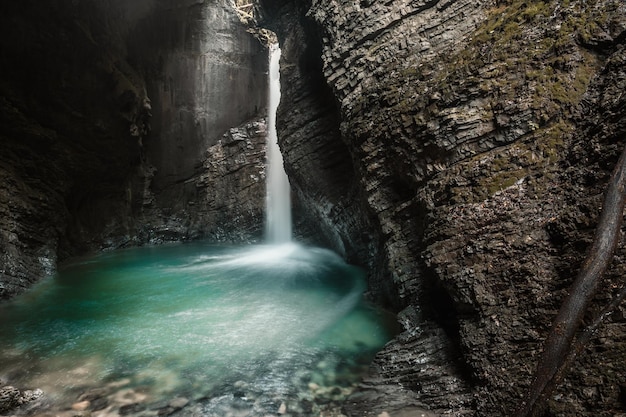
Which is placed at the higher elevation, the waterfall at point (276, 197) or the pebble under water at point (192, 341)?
the waterfall at point (276, 197)

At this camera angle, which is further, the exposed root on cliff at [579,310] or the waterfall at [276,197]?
the waterfall at [276,197]

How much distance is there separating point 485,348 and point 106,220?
59.0 ft

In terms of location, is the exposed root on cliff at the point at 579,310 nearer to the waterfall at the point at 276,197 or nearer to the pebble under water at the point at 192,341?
the pebble under water at the point at 192,341

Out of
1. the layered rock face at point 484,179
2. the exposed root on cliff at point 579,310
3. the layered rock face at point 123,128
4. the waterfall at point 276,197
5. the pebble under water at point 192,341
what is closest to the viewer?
the exposed root on cliff at point 579,310

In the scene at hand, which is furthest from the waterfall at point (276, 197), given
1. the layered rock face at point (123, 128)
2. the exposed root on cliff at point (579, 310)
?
the exposed root on cliff at point (579, 310)

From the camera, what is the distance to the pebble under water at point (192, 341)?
514 centimetres

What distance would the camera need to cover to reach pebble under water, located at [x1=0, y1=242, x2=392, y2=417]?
16.9ft

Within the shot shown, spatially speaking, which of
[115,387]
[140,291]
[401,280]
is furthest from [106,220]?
[401,280]

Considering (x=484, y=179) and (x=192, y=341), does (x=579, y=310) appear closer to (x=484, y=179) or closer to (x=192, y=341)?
(x=484, y=179)

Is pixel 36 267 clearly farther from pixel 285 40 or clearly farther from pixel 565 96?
pixel 565 96

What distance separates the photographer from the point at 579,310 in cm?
398

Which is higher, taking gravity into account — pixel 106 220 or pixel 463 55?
pixel 463 55

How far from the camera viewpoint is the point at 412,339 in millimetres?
5875

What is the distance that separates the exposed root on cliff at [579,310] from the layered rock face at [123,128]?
38.3 feet
